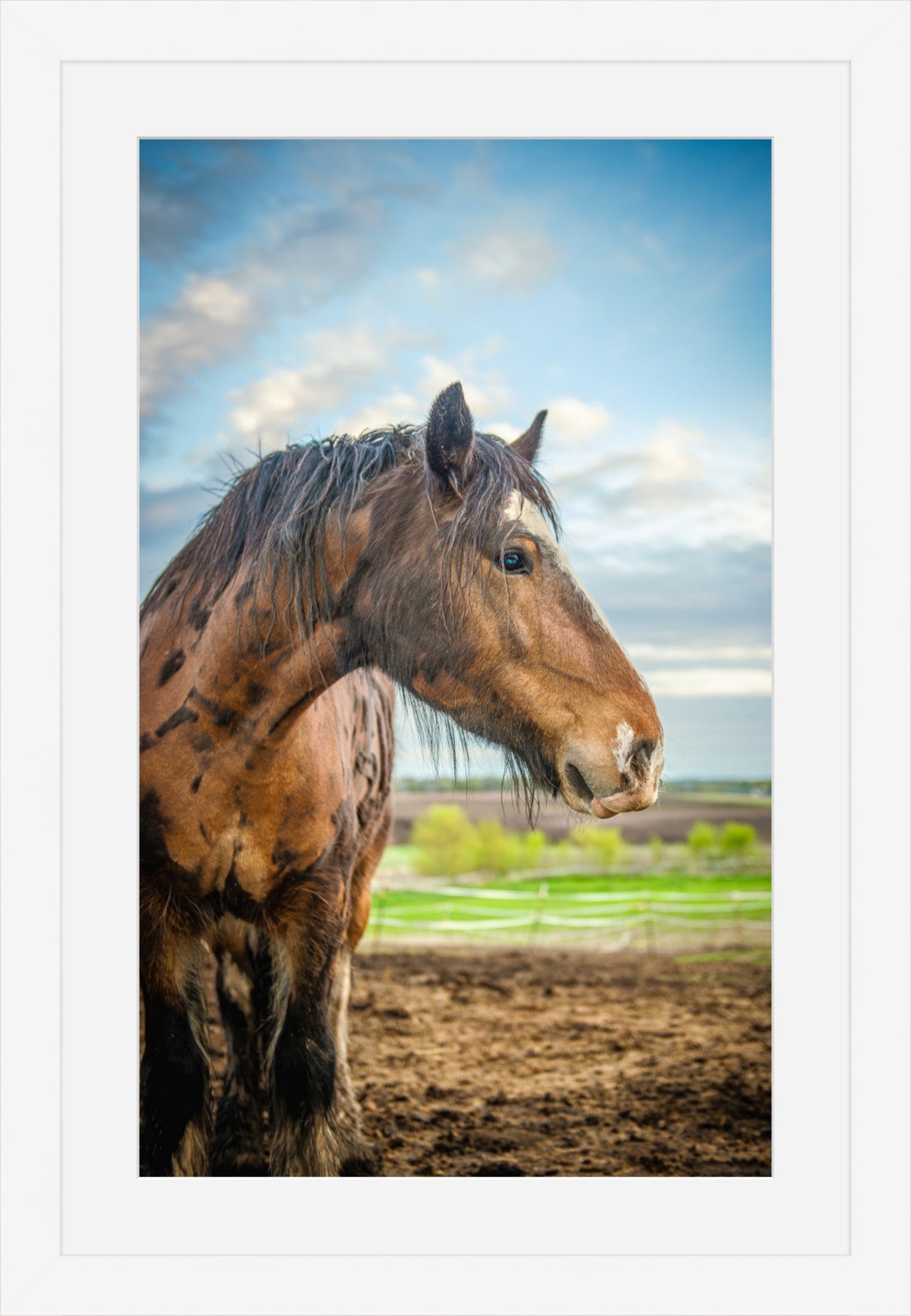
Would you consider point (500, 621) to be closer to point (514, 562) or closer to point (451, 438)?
point (514, 562)

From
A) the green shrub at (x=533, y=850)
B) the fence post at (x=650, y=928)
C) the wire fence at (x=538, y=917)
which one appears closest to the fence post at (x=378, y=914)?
the wire fence at (x=538, y=917)

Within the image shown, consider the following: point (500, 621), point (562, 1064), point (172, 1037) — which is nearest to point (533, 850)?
point (562, 1064)

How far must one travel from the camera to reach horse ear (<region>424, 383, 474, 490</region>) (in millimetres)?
1438

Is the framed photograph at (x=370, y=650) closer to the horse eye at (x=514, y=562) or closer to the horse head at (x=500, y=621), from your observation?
the horse head at (x=500, y=621)

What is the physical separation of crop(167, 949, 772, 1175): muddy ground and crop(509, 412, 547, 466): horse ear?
1954 mm

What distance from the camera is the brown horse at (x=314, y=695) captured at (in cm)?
149

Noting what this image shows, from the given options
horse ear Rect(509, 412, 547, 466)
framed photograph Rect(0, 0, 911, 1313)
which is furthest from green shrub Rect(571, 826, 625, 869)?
horse ear Rect(509, 412, 547, 466)

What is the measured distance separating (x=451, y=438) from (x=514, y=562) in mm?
259

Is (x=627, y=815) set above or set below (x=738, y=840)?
above

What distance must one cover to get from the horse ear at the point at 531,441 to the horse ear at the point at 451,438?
1.10 ft

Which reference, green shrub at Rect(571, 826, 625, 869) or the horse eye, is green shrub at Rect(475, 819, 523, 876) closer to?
green shrub at Rect(571, 826, 625, 869)

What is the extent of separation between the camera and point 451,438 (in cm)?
146
